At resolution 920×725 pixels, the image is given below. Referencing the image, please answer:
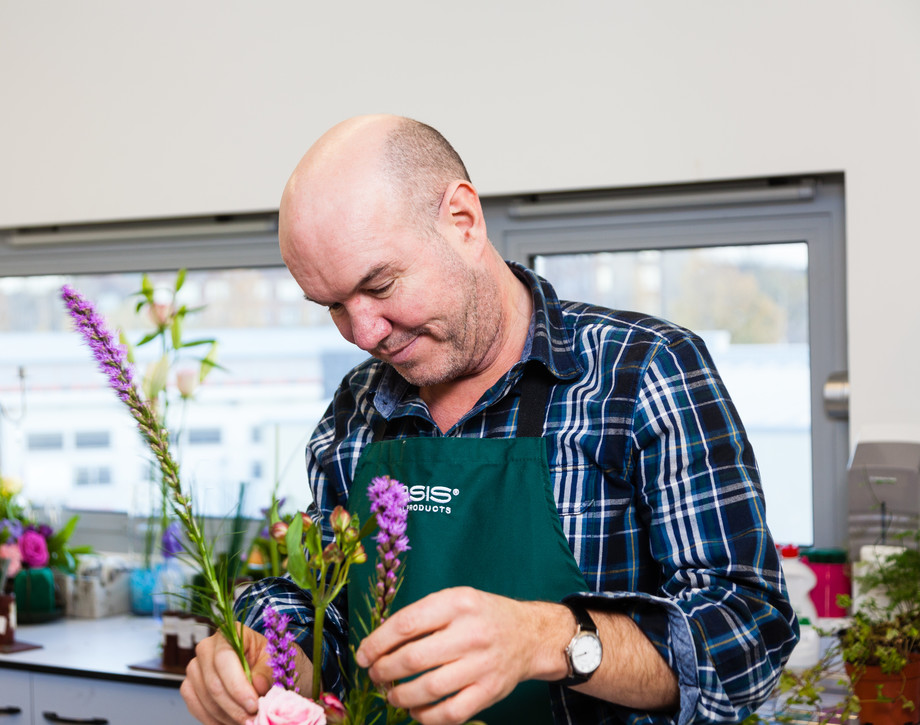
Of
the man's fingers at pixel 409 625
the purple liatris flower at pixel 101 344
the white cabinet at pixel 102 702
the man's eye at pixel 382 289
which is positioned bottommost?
the white cabinet at pixel 102 702

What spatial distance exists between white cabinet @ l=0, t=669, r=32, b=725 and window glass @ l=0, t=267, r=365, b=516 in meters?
0.60

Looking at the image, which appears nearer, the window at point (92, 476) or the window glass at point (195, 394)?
the window glass at point (195, 394)

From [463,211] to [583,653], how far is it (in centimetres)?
54

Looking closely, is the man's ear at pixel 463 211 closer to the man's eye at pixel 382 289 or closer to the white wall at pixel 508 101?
the man's eye at pixel 382 289

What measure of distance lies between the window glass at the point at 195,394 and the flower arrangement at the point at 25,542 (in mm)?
125

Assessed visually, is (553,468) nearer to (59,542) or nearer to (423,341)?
(423,341)

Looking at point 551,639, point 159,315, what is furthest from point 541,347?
point 159,315

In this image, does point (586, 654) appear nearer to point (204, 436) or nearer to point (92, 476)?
point (204, 436)

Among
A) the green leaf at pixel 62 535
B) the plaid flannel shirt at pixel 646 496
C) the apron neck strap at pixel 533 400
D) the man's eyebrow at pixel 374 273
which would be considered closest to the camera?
the plaid flannel shirt at pixel 646 496

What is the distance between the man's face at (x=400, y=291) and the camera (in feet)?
3.58

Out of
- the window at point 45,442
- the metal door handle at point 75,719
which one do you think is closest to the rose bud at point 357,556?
the metal door handle at point 75,719

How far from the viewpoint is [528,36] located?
2441 millimetres

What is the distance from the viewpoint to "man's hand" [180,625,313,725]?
A: 0.97m

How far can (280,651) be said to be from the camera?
91 centimetres
